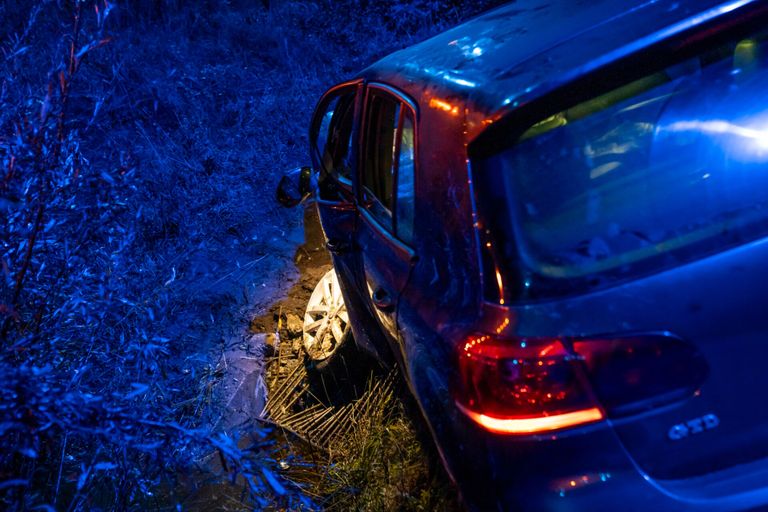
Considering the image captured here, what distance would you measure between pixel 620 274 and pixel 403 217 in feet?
2.97

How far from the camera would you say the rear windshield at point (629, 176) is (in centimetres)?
190

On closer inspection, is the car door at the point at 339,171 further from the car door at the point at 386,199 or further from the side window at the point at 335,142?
the car door at the point at 386,199

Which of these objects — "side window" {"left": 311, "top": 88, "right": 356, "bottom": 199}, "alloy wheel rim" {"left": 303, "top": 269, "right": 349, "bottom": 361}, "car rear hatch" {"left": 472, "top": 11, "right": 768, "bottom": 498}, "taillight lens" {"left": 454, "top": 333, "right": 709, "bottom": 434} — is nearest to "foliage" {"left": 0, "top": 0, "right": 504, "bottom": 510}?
"alloy wheel rim" {"left": 303, "top": 269, "right": 349, "bottom": 361}

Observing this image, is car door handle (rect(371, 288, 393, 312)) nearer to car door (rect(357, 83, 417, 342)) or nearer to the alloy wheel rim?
car door (rect(357, 83, 417, 342))

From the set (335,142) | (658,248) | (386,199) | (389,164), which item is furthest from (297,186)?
(658,248)

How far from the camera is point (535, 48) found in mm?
2219

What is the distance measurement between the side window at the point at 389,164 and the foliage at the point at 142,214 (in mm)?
A: 940

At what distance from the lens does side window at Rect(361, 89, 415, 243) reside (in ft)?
8.32

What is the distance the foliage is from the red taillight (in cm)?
67

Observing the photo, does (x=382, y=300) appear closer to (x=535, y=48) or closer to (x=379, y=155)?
(x=379, y=155)

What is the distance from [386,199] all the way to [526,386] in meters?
1.24

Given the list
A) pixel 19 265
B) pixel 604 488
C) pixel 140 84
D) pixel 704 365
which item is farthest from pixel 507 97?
pixel 140 84

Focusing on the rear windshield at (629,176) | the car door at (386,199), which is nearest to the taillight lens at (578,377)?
the rear windshield at (629,176)

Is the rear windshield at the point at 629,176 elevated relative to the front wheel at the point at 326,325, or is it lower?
elevated
